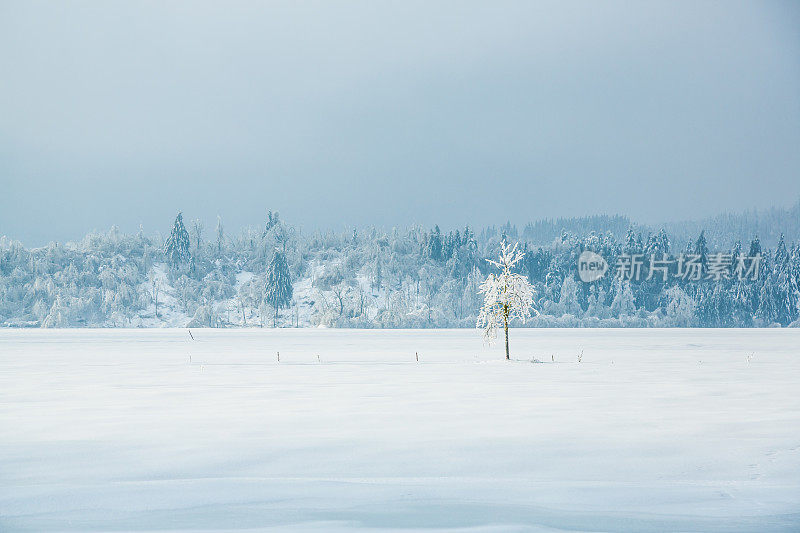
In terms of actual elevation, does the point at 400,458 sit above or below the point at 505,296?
below

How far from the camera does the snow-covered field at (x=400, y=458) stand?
42.8ft

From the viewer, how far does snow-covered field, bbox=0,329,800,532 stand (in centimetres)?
1305

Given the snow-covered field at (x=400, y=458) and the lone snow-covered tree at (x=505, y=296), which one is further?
the lone snow-covered tree at (x=505, y=296)

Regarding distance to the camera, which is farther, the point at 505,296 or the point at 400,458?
the point at 505,296

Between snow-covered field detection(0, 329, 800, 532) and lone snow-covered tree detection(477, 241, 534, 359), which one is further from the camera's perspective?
lone snow-covered tree detection(477, 241, 534, 359)

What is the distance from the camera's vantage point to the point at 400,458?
18.1 meters

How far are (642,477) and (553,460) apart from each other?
224 cm

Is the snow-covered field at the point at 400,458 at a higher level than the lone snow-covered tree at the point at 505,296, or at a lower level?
lower

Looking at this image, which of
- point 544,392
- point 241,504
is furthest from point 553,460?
point 544,392

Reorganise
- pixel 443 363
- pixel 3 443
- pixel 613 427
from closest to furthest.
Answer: pixel 3 443, pixel 613 427, pixel 443 363

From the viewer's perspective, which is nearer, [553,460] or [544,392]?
[553,460]

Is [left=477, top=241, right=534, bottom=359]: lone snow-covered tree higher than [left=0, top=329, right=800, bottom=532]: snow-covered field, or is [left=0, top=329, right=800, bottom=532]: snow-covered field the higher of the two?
[left=477, top=241, right=534, bottom=359]: lone snow-covered tree

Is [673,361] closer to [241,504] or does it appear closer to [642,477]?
[642,477]

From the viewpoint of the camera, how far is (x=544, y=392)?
33719mm
